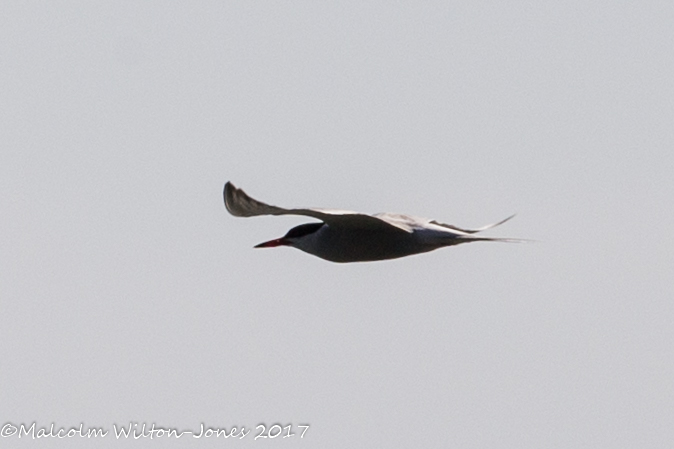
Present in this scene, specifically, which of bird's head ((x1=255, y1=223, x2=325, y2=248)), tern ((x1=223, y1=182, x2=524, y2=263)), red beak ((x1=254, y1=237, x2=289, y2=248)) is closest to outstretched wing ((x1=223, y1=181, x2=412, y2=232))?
tern ((x1=223, y1=182, x2=524, y2=263))

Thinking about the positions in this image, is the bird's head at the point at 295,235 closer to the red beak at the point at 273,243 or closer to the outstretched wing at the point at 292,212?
the red beak at the point at 273,243

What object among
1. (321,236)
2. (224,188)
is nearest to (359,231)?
(321,236)

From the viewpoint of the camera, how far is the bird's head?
2010 cm

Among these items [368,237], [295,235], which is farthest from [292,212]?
[295,235]

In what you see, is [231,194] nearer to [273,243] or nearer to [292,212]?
[292,212]

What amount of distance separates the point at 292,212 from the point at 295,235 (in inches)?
121

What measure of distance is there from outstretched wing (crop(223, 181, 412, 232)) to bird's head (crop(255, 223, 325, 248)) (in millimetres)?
917

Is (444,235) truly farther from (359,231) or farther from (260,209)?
(260,209)

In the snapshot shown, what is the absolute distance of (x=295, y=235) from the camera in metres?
20.4

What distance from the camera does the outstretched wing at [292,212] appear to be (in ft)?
57.7

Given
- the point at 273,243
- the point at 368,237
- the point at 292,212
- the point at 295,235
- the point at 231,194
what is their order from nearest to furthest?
the point at 292,212
the point at 231,194
the point at 368,237
the point at 295,235
the point at 273,243

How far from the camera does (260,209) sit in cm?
1820

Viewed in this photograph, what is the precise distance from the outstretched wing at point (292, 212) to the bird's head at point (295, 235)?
92 cm

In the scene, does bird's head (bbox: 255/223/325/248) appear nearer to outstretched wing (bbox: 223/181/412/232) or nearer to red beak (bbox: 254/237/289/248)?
red beak (bbox: 254/237/289/248)
